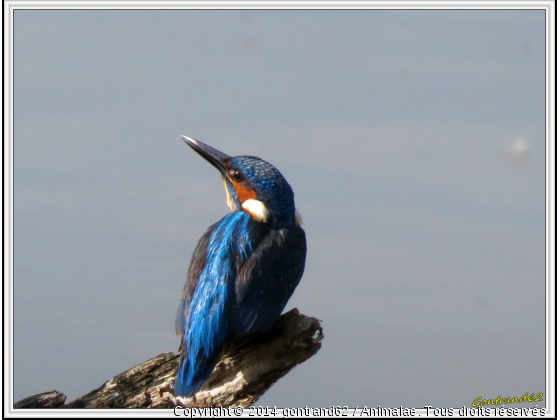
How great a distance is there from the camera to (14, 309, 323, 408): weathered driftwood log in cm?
880

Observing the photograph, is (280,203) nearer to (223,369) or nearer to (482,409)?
(223,369)

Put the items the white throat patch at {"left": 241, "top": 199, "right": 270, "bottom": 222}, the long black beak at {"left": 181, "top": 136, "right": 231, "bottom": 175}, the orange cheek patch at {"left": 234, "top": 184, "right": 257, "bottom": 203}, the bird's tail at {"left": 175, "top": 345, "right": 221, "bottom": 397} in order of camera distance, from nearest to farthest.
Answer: the bird's tail at {"left": 175, "top": 345, "right": 221, "bottom": 397}
the white throat patch at {"left": 241, "top": 199, "right": 270, "bottom": 222}
the orange cheek patch at {"left": 234, "top": 184, "right": 257, "bottom": 203}
the long black beak at {"left": 181, "top": 136, "right": 231, "bottom": 175}

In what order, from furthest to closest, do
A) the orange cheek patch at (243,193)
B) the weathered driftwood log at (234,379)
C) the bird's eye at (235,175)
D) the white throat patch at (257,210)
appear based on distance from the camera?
1. the bird's eye at (235,175)
2. the orange cheek patch at (243,193)
3. the white throat patch at (257,210)
4. the weathered driftwood log at (234,379)

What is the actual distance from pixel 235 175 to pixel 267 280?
1.43 metres

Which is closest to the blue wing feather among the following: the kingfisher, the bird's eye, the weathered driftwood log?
the kingfisher

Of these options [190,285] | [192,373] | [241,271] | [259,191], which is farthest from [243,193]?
[192,373]

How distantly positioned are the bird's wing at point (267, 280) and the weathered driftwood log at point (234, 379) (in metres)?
0.26

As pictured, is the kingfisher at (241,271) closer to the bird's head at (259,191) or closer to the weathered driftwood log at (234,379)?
the bird's head at (259,191)

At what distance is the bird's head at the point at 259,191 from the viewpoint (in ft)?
30.7

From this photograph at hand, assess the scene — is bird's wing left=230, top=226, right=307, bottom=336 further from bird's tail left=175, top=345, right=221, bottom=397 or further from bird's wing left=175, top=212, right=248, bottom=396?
bird's tail left=175, top=345, right=221, bottom=397

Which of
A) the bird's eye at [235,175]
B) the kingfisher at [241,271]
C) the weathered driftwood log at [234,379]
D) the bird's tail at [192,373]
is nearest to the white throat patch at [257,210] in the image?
the kingfisher at [241,271]

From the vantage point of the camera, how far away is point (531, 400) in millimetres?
8445

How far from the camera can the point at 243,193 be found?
9641 millimetres

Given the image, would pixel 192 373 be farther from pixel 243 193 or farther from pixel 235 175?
pixel 235 175
